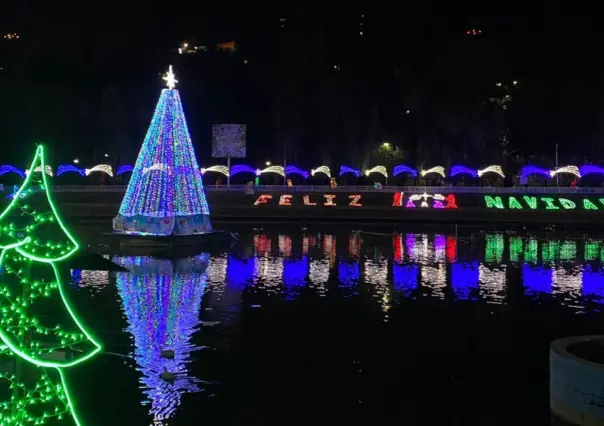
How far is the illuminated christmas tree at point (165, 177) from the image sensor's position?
2466 centimetres

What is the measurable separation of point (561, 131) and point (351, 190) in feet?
54.1

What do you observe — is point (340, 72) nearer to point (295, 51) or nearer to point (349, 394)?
point (295, 51)

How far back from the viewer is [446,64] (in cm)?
4950

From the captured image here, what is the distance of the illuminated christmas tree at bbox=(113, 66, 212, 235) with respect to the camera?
24656mm

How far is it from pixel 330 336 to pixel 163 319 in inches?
131

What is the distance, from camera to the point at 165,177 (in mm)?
24609

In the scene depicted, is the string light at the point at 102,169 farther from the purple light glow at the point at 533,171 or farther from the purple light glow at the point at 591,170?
the purple light glow at the point at 591,170

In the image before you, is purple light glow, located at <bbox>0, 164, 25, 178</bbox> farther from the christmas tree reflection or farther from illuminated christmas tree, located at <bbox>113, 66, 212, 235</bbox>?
the christmas tree reflection

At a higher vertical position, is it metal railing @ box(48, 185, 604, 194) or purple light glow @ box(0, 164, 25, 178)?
purple light glow @ box(0, 164, 25, 178)

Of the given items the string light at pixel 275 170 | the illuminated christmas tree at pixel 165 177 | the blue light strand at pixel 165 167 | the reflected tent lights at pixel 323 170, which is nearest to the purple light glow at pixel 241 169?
the string light at pixel 275 170

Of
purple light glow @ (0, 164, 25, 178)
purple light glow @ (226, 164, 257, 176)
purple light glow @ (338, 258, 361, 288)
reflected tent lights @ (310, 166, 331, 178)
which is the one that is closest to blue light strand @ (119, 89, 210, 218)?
purple light glow @ (338, 258, 361, 288)

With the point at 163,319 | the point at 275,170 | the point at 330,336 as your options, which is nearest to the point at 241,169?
the point at 275,170

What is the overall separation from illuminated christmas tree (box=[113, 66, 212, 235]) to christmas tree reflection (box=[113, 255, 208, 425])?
8.22 ft

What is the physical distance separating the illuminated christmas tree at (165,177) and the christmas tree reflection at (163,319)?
251cm
